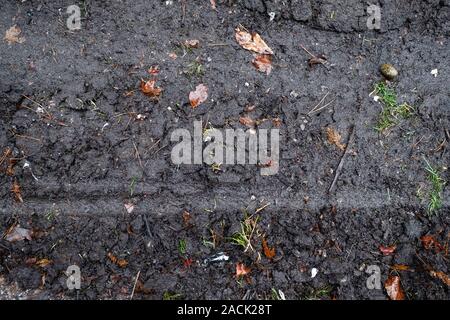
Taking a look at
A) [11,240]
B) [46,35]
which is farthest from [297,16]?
[11,240]

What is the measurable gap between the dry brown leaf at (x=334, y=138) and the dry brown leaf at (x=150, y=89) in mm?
1157

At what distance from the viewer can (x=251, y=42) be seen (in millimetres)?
2881

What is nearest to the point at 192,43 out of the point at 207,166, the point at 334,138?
the point at 207,166

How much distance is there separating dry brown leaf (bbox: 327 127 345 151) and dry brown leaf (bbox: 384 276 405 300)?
867mm

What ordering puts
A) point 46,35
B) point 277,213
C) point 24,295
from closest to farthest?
point 24,295 → point 277,213 → point 46,35

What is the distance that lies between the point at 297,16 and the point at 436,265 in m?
1.87

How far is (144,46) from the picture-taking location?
9.31 feet

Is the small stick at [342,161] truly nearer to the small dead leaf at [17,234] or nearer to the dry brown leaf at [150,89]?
the dry brown leaf at [150,89]

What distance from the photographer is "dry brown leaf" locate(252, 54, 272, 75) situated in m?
2.84

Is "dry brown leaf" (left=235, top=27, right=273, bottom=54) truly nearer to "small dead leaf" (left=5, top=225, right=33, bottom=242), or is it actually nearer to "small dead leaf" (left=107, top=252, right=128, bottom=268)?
"small dead leaf" (left=107, top=252, right=128, bottom=268)

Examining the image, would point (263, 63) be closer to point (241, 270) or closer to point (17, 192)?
point (241, 270)

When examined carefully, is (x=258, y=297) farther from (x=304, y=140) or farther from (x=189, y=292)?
(x=304, y=140)

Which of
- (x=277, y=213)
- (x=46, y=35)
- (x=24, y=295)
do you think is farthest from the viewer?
(x=46, y=35)

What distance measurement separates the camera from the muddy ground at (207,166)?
8.32 feet
